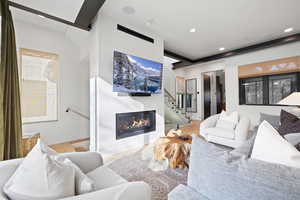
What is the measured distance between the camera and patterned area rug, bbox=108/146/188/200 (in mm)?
1672

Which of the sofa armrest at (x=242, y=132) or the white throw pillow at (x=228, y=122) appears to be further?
the white throw pillow at (x=228, y=122)

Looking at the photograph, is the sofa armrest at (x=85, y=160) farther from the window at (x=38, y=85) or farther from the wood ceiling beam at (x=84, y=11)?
the window at (x=38, y=85)

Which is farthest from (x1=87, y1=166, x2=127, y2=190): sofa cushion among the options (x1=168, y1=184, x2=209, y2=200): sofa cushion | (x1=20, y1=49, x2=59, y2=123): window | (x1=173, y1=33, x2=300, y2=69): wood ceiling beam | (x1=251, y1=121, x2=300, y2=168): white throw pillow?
(x1=173, y1=33, x2=300, y2=69): wood ceiling beam

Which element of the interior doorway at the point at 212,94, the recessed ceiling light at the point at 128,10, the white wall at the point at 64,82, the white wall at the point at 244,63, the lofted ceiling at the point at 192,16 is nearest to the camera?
the lofted ceiling at the point at 192,16

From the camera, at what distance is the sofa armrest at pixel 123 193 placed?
722 mm

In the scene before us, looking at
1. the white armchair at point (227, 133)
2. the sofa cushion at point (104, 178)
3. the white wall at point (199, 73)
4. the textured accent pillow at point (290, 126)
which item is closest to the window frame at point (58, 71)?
the sofa cushion at point (104, 178)

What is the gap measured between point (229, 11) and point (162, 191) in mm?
3419

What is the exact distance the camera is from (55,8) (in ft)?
7.55

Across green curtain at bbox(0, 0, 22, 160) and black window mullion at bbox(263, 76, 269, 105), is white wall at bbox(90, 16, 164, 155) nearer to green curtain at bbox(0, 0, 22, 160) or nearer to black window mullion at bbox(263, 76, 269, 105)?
green curtain at bbox(0, 0, 22, 160)

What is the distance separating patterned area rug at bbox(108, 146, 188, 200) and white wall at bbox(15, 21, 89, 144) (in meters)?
2.00

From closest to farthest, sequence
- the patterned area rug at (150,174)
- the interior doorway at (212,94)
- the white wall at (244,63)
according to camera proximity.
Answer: the patterned area rug at (150,174), the white wall at (244,63), the interior doorway at (212,94)

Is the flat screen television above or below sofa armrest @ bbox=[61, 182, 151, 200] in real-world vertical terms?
above

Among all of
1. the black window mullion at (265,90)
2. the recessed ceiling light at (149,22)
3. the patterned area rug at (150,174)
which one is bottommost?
Result: the patterned area rug at (150,174)

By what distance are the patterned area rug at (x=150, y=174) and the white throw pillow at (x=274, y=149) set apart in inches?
48.8
